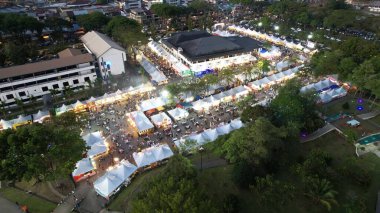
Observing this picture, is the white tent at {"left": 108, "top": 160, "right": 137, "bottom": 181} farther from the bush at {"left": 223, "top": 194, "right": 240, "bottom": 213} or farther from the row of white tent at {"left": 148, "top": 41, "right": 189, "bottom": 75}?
the row of white tent at {"left": 148, "top": 41, "right": 189, "bottom": 75}

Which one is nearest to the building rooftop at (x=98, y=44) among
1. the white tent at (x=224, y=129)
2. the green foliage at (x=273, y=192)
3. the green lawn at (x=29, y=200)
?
the white tent at (x=224, y=129)

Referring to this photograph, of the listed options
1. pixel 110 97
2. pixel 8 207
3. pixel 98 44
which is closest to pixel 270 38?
pixel 98 44

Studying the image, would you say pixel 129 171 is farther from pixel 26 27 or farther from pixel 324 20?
pixel 324 20

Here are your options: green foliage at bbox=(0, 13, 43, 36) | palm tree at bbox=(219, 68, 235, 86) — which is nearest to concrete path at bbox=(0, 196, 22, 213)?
palm tree at bbox=(219, 68, 235, 86)

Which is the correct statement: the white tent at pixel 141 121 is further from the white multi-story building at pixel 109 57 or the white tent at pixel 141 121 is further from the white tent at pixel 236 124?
the white multi-story building at pixel 109 57

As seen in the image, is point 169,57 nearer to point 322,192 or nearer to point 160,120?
point 160,120

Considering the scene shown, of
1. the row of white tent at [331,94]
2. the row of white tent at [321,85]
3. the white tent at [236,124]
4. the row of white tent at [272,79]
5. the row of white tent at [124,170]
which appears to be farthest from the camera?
the row of white tent at [272,79]

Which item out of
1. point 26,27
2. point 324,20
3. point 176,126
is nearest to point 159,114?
point 176,126
